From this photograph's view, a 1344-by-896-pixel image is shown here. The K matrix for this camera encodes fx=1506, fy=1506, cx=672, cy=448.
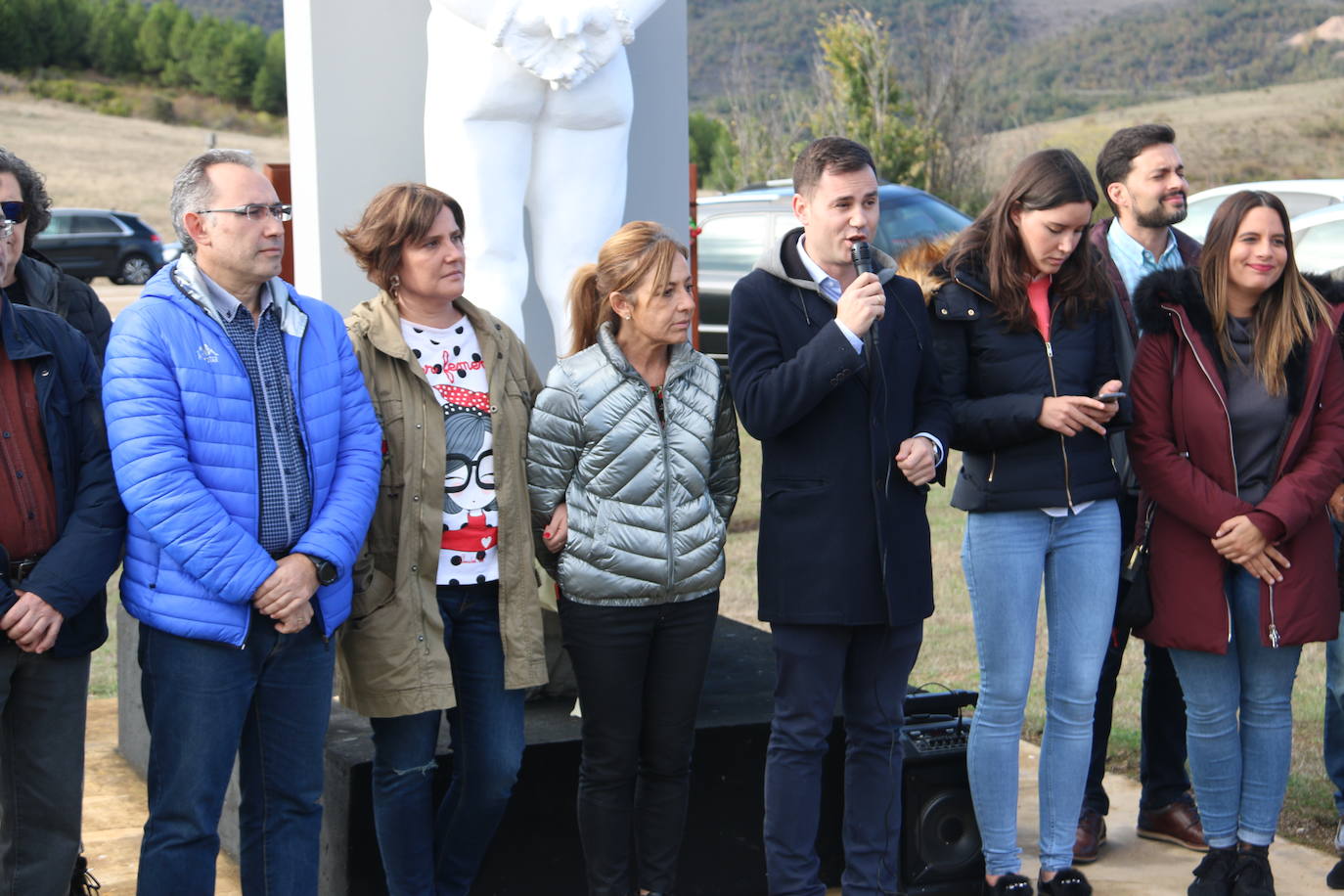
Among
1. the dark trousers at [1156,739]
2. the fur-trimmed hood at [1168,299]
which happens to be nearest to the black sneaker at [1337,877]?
the dark trousers at [1156,739]

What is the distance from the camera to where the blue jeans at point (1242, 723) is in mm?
3658

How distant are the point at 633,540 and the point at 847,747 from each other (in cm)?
71

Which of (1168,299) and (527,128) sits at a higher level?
(527,128)

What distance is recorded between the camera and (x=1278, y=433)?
3645 millimetres

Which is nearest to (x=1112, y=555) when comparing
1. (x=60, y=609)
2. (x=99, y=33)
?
(x=60, y=609)

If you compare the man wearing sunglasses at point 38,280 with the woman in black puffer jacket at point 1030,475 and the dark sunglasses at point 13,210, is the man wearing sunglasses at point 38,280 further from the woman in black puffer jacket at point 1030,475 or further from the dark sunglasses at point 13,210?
the woman in black puffer jacket at point 1030,475

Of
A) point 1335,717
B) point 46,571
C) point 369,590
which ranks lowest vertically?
point 1335,717

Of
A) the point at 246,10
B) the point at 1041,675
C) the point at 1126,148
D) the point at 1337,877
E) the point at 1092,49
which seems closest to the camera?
the point at 1337,877

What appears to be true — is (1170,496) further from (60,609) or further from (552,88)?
(60,609)

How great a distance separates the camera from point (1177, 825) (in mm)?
4195

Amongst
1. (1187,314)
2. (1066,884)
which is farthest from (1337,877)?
(1187,314)

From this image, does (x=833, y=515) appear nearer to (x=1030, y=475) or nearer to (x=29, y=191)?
(x=1030, y=475)

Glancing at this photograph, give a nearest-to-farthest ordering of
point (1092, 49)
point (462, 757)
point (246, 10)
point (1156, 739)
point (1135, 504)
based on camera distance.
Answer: point (462, 757) → point (1135, 504) → point (1156, 739) → point (1092, 49) → point (246, 10)

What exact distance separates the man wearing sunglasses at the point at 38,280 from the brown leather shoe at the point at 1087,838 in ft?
9.18
